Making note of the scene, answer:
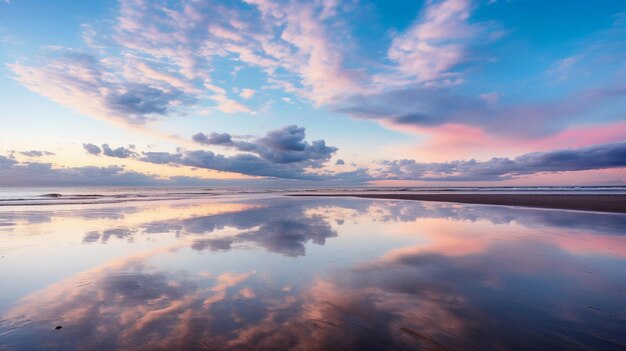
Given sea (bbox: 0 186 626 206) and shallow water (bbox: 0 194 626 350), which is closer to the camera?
shallow water (bbox: 0 194 626 350)

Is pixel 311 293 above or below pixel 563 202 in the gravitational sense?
below

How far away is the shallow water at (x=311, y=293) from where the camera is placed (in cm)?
469

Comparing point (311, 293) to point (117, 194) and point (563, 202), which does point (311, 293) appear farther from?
point (117, 194)

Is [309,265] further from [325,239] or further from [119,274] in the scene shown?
[119,274]

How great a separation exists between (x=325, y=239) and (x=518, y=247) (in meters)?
6.94

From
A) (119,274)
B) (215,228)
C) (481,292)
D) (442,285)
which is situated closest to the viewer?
(481,292)

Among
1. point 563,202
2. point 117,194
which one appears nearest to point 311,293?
point 563,202

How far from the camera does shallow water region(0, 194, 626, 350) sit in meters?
4.69

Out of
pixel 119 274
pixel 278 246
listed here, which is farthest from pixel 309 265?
pixel 119 274

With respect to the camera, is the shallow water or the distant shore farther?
the distant shore

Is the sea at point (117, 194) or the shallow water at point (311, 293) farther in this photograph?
the sea at point (117, 194)

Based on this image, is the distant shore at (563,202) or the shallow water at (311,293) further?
the distant shore at (563,202)

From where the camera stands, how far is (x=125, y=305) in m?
5.98

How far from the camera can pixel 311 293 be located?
662 centimetres
